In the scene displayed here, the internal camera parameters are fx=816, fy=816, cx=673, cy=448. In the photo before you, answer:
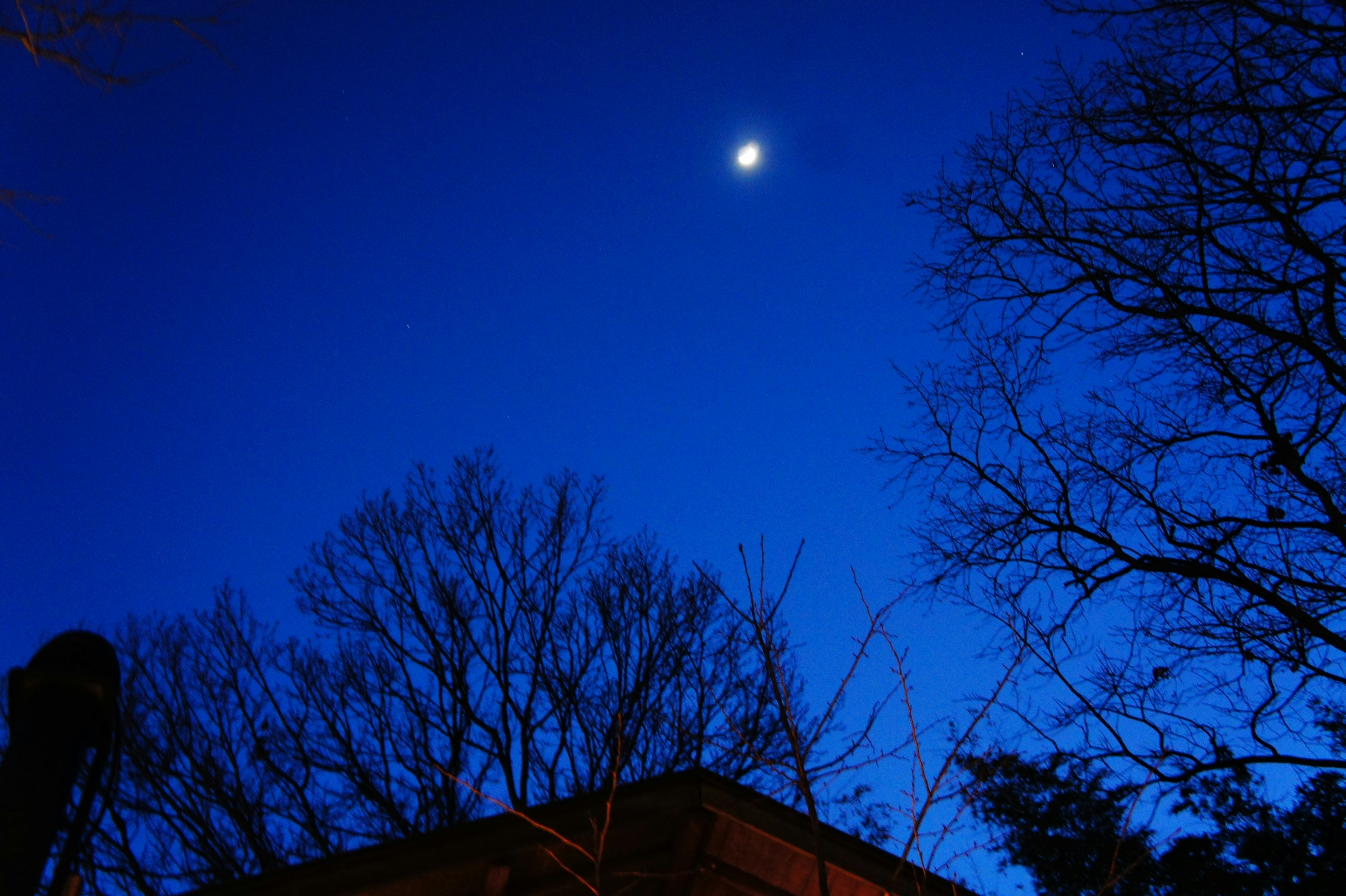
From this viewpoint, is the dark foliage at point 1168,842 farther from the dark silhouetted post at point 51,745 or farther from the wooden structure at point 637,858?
the dark silhouetted post at point 51,745

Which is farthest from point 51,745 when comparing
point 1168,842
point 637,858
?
point 1168,842

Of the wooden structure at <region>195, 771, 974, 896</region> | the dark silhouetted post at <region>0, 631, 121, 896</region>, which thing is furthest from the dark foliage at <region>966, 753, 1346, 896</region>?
the dark silhouetted post at <region>0, 631, 121, 896</region>

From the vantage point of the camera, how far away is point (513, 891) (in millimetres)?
4586

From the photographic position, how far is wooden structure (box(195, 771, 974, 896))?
4.05 meters

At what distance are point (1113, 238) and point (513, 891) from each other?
725 centimetres

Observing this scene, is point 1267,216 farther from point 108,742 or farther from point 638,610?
point 638,610

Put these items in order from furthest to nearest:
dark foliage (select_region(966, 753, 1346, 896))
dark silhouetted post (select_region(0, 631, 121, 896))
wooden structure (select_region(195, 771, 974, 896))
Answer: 1. dark foliage (select_region(966, 753, 1346, 896))
2. wooden structure (select_region(195, 771, 974, 896))
3. dark silhouetted post (select_region(0, 631, 121, 896))

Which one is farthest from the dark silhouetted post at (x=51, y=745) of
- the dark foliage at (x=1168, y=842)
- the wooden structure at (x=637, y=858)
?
the dark foliage at (x=1168, y=842)

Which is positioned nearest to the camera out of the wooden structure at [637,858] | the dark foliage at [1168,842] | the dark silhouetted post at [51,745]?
the dark silhouetted post at [51,745]

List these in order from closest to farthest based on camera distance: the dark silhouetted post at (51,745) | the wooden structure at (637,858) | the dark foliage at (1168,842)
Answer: the dark silhouetted post at (51,745) → the wooden structure at (637,858) → the dark foliage at (1168,842)

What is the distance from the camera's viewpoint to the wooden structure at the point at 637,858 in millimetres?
4047

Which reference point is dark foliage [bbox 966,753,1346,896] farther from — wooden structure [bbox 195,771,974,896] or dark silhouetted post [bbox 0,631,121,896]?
dark silhouetted post [bbox 0,631,121,896]

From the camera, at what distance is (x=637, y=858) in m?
4.86

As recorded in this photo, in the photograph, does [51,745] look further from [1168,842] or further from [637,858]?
[1168,842]
